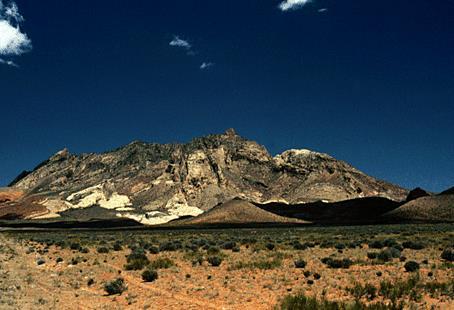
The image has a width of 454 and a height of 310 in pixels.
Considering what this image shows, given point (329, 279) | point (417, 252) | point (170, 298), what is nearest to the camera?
point (170, 298)

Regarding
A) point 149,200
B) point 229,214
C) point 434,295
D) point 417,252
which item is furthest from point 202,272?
point 149,200

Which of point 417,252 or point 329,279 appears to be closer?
point 329,279

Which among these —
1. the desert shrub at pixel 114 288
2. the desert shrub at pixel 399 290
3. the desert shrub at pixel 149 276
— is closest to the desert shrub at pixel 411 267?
the desert shrub at pixel 399 290

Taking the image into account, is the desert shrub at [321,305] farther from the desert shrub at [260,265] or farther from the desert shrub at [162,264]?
the desert shrub at [162,264]

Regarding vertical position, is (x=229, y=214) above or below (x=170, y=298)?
above

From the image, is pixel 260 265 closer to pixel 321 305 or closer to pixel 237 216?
pixel 321 305

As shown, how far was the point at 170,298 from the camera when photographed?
17.8 meters

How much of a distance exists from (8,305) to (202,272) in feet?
32.4

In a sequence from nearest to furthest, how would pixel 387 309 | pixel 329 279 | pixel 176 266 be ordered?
pixel 387 309 < pixel 329 279 < pixel 176 266

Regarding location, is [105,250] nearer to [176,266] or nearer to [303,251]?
[176,266]

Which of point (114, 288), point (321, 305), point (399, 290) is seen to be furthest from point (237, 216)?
point (321, 305)

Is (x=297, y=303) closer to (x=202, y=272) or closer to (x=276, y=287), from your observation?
(x=276, y=287)

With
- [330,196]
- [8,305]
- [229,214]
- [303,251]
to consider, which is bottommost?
[8,305]

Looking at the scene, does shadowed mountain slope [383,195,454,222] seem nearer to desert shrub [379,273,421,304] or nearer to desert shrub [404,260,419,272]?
desert shrub [404,260,419,272]
